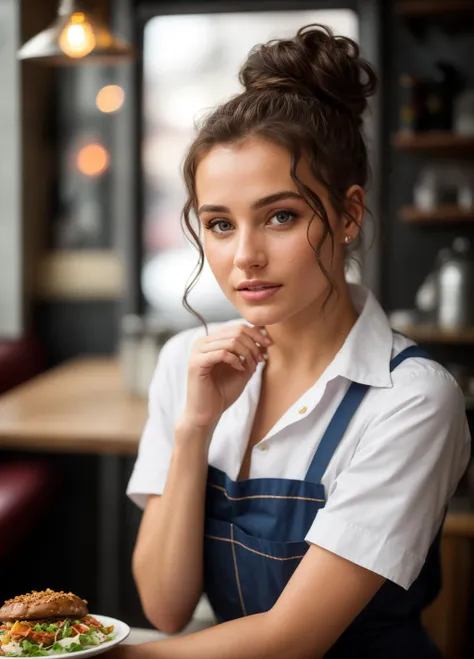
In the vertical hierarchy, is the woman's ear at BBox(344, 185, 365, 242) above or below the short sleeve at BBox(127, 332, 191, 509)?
above

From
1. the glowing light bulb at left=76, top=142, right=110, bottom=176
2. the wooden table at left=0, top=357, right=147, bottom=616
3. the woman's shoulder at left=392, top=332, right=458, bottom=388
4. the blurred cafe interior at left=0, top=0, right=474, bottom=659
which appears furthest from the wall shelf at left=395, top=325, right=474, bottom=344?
the woman's shoulder at left=392, top=332, right=458, bottom=388

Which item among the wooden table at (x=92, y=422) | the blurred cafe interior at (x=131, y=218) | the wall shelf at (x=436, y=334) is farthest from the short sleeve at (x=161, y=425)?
the wall shelf at (x=436, y=334)

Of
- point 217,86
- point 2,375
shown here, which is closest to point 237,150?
point 2,375

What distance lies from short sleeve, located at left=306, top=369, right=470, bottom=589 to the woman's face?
0.78ft

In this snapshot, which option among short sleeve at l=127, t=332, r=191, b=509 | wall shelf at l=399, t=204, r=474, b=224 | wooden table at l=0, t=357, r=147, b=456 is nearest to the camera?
short sleeve at l=127, t=332, r=191, b=509

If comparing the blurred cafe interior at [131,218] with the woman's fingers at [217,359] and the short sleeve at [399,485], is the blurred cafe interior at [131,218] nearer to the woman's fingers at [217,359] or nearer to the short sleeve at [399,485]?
the woman's fingers at [217,359]

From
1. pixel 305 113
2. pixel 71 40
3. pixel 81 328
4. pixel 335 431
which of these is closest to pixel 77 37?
pixel 71 40

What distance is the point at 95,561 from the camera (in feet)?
14.6

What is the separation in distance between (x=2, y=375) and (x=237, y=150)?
110 inches

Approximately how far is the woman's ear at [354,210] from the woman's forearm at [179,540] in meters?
0.42

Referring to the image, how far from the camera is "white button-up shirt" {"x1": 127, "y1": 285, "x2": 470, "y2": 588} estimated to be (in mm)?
1407

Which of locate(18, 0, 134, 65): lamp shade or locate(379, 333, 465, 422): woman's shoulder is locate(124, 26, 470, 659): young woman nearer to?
locate(379, 333, 465, 422): woman's shoulder

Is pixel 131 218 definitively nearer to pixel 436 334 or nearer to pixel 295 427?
pixel 436 334

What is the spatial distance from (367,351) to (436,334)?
2229mm
